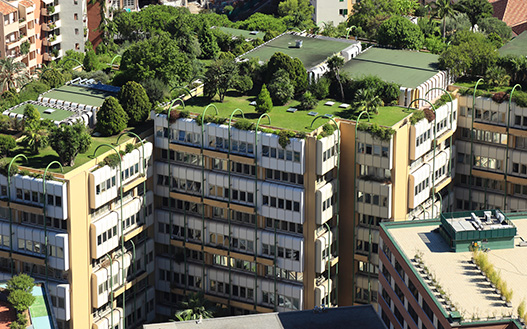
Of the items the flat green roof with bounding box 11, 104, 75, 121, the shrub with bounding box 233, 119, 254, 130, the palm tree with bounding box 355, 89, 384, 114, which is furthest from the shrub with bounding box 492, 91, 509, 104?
the flat green roof with bounding box 11, 104, 75, 121

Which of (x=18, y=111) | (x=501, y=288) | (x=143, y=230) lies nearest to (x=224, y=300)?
(x=143, y=230)

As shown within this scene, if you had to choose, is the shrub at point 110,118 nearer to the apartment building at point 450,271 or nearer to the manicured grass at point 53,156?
the manicured grass at point 53,156

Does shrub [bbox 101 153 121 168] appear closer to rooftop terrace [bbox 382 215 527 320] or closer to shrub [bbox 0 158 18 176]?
shrub [bbox 0 158 18 176]

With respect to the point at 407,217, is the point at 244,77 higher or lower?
higher

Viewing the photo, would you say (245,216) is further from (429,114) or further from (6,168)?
(6,168)

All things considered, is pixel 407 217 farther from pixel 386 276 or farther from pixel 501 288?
pixel 501 288

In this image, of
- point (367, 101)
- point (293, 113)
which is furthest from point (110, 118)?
point (367, 101)
